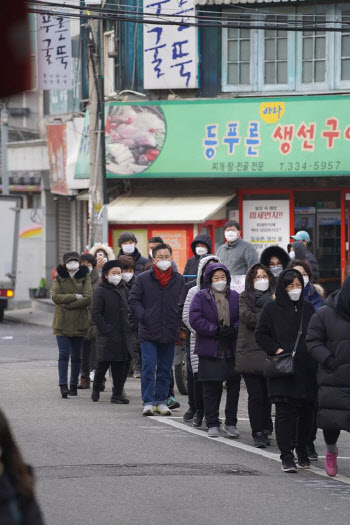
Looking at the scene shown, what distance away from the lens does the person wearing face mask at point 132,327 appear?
45.1 ft

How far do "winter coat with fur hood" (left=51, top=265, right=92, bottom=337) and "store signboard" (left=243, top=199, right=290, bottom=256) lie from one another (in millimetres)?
8998

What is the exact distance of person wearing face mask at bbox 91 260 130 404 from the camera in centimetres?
1327

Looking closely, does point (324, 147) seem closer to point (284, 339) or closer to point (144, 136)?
point (144, 136)

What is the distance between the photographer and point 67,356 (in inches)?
551

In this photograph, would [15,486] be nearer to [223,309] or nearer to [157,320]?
[223,309]

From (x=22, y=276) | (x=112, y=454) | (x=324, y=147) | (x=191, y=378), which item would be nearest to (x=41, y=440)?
(x=112, y=454)

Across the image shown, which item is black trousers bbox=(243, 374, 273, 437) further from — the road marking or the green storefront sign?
the green storefront sign

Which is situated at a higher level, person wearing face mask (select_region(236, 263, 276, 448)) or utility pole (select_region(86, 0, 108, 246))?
utility pole (select_region(86, 0, 108, 246))

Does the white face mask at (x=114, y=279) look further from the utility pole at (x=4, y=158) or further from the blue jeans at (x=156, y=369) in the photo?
the utility pole at (x=4, y=158)

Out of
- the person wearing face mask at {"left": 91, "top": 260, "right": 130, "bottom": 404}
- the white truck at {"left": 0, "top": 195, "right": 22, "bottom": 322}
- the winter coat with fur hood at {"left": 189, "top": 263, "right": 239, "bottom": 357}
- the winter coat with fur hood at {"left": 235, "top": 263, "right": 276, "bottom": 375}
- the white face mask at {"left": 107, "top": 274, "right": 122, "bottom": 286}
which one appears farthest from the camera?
the white truck at {"left": 0, "top": 195, "right": 22, "bottom": 322}

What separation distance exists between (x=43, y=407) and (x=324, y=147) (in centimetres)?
1088

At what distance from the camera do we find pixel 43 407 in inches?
507

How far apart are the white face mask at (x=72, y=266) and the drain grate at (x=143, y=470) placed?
17.2ft

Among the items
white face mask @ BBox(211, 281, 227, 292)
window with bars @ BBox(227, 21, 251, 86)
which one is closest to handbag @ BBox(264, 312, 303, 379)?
white face mask @ BBox(211, 281, 227, 292)
